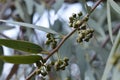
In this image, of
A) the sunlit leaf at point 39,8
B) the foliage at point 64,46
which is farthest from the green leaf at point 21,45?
the sunlit leaf at point 39,8

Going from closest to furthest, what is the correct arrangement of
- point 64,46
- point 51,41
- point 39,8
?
point 51,41 → point 64,46 → point 39,8

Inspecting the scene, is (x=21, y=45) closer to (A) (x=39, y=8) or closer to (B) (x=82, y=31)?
(B) (x=82, y=31)

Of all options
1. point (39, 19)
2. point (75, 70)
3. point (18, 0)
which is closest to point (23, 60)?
point (75, 70)

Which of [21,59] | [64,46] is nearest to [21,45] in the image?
[21,59]

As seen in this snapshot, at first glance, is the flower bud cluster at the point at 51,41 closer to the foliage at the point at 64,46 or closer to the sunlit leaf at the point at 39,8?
the foliage at the point at 64,46

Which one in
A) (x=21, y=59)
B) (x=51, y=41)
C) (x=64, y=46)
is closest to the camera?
(x=21, y=59)

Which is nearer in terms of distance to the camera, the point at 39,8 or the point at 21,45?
the point at 21,45

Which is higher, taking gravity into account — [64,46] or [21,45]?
[21,45]

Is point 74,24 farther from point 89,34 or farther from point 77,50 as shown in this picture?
point 77,50

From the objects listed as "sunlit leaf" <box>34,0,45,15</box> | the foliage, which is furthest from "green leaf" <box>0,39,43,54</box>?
"sunlit leaf" <box>34,0,45,15</box>
